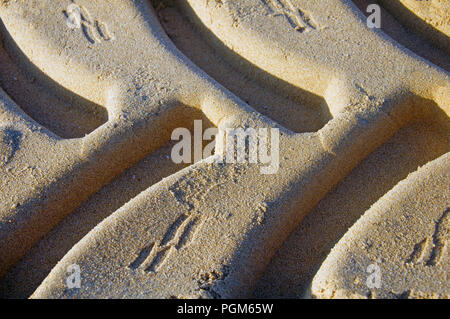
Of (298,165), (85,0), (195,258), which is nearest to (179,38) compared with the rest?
(85,0)

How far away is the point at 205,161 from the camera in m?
1.28

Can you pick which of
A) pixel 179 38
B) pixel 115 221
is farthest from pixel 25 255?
pixel 179 38

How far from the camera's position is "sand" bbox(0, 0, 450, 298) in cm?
112

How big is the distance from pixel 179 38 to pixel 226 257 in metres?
0.84

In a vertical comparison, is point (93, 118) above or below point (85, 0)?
below

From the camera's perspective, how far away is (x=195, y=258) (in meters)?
1.11

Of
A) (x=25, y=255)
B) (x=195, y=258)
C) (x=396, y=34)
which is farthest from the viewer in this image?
(x=396, y=34)

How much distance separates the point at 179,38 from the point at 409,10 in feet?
2.52

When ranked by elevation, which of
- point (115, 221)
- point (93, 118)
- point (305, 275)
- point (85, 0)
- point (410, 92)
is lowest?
point (305, 275)

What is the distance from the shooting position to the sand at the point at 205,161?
3.67ft

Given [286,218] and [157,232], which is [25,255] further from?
[286,218]

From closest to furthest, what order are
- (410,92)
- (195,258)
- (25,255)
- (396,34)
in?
1. (195,258)
2. (25,255)
3. (410,92)
4. (396,34)

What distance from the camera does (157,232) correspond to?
1151mm

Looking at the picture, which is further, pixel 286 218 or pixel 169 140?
pixel 169 140
